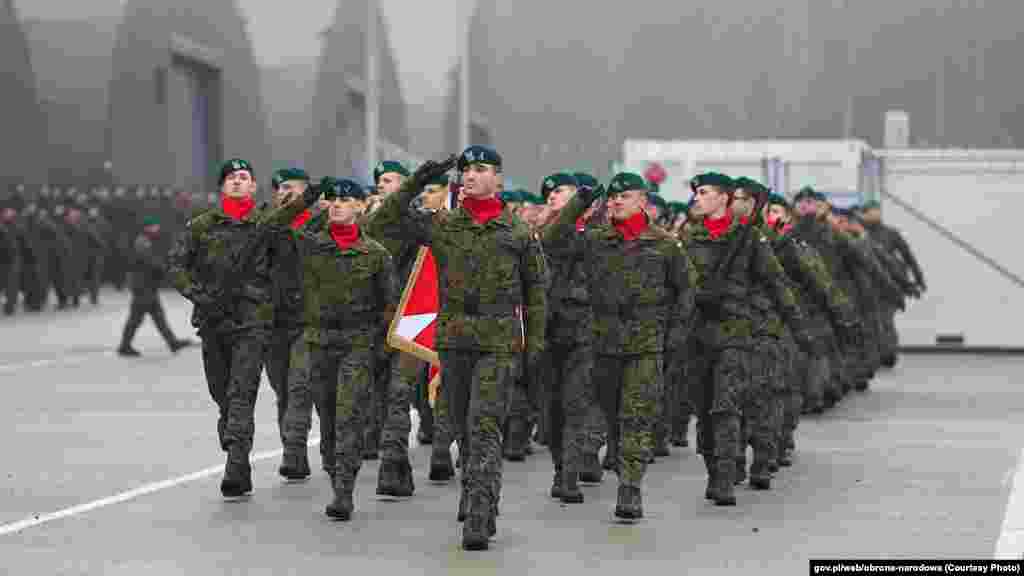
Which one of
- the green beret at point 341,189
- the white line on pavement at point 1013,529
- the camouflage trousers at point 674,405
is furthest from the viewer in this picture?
the camouflage trousers at point 674,405

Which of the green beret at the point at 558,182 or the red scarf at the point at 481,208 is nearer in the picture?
the red scarf at the point at 481,208

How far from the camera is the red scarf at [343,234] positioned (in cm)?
1266

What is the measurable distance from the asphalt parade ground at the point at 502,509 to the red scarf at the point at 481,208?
5.30ft

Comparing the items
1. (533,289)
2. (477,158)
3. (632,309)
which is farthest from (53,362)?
(477,158)

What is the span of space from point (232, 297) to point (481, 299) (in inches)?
89.1

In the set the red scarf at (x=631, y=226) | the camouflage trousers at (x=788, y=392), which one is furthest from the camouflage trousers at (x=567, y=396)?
the camouflage trousers at (x=788, y=392)

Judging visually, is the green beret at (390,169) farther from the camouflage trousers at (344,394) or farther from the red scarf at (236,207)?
the camouflage trousers at (344,394)

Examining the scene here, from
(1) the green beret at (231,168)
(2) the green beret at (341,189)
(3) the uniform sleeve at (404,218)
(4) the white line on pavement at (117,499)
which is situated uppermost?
(1) the green beret at (231,168)

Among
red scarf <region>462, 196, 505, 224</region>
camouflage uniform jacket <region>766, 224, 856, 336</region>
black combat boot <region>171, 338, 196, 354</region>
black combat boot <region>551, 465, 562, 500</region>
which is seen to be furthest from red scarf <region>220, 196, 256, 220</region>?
black combat boot <region>171, 338, 196, 354</region>

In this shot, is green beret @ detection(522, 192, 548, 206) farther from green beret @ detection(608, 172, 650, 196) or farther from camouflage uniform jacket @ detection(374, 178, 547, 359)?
camouflage uniform jacket @ detection(374, 178, 547, 359)

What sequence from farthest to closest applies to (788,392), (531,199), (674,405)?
1. (674,405)
2. (788,392)
3. (531,199)

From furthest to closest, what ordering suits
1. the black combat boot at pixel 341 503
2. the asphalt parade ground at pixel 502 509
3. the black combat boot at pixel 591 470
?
the black combat boot at pixel 591 470, the black combat boot at pixel 341 503, the asphalt parade ground at pixel 502 509

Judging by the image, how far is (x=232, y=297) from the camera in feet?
43.5

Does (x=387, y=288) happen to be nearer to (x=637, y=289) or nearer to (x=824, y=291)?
(x=637, y=289)
